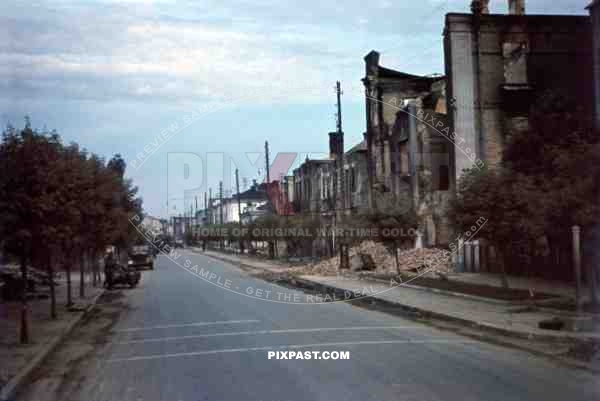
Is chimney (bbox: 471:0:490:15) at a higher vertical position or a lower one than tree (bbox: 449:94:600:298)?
higher

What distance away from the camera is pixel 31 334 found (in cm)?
1703

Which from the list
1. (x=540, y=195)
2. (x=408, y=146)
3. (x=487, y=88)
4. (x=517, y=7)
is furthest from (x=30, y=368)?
(x=517, y=7)

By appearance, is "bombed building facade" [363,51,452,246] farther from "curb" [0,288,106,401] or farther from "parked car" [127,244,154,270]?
"curb" [0,288,106,401]

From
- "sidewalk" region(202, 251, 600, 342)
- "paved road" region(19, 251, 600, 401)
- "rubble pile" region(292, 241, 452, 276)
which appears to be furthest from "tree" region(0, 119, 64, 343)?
"rubble pile" region(292, 241, 452, 276)

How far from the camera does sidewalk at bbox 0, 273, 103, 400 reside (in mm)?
11742

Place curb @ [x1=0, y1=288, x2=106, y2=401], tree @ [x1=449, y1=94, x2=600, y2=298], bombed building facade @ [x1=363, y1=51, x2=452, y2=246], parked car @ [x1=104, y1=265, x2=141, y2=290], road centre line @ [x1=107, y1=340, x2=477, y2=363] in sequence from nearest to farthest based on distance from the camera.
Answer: curb @ [x1=0, y1=288, x2=106, y2=401] → road centre line @ [x1=107, y1=340, x2=477, y2=363] → tree @ [x1=449, y1=94, x2=600, y2=298] → parked car @ [x1=104, y1=265, x2=141, y2=290] → bombed building facade @ [x1=363, y1=51, x2=452, y2=246]

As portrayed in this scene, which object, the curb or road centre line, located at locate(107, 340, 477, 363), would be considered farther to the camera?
road centre line, located at locate(107, 340, 477, 363)

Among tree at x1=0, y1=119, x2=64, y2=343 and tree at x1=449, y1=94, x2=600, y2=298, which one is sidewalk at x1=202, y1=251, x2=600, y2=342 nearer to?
tree at x1=449, y1=94, x2=600, y2=298

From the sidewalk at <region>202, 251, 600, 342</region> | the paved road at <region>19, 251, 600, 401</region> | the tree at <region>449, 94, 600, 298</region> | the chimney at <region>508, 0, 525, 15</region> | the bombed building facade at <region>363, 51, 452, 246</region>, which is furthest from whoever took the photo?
the bombed building facade at <region>363, 51, 452, 246</region>

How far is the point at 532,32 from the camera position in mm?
39188

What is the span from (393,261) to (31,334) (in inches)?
1088

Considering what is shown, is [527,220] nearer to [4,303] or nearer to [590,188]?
[590,188]

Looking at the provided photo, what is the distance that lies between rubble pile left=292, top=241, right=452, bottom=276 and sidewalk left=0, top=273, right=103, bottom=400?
628 inches

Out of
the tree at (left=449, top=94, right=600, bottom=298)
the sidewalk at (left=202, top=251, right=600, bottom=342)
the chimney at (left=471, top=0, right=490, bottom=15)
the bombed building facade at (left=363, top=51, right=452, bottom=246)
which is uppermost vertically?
the chimney at (left=471, top=0, right=490, bottom=15)
